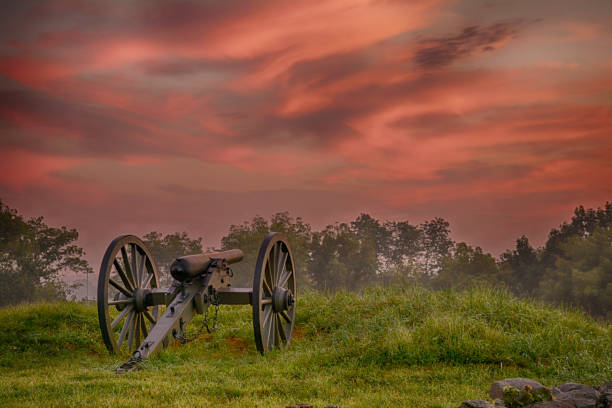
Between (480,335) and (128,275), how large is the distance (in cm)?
610

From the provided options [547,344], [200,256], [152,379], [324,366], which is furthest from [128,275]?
[547,344]

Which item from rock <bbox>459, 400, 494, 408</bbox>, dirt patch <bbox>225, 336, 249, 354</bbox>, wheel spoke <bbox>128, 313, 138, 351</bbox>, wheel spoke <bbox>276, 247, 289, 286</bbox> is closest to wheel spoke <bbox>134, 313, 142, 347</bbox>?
wheel spoke <bbox>128, 313, 138, 351</bbox>

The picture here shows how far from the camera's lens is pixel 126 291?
10109 mm

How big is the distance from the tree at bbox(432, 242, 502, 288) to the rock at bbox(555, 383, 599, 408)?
53.5 meters

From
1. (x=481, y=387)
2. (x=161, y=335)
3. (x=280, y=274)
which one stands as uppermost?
(x=280, y=274)

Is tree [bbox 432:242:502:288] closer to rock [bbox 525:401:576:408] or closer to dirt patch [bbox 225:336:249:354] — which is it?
dirt patch [bbox 225:336:249:354]

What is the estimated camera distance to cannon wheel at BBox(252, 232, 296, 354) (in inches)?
352

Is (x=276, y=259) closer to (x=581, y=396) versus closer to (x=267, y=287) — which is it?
(x=267, y=287)

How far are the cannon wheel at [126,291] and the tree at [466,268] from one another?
2012 inches

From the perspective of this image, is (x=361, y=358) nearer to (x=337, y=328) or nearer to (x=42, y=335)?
(x=337, y=328)

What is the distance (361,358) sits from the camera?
28.0 feet

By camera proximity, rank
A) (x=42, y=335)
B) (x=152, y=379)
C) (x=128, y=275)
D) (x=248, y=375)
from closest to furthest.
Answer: (x=152, y=379)
(x=248, y=375)
(x=128, y=275)
(x=42, y=335)

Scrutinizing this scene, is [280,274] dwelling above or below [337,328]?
above

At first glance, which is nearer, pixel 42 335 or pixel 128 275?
pixel 128 275
